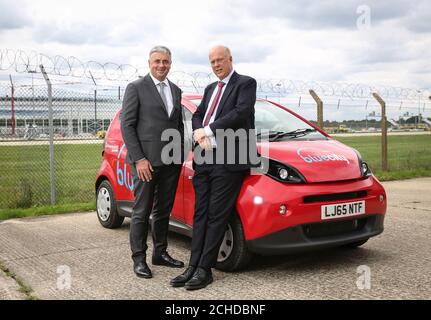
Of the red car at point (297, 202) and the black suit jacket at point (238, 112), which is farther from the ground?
the black suit jacket at point (238, 112)

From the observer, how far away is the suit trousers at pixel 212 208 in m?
4.06

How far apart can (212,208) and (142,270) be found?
824 mm

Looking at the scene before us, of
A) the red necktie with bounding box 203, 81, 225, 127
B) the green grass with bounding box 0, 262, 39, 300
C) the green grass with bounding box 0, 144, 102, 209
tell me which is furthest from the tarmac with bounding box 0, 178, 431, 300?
the green grass with bounding box 0, 144, 102, 209

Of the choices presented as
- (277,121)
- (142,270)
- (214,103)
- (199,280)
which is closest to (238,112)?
(214,103)

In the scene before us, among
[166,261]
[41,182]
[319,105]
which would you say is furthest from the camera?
[41,182]

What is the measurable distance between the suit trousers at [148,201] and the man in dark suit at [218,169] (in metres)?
0.35

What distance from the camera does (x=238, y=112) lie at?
159 inches

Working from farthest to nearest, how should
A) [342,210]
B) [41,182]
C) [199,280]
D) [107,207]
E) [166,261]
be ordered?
[41,182] < [107,207] < [166,261] < [342,210] < [199,280]

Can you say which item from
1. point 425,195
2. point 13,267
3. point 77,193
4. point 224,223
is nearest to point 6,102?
point 77,193

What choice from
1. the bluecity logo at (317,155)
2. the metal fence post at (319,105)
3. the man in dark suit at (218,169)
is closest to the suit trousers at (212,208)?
the man in dark suit at (218,169)

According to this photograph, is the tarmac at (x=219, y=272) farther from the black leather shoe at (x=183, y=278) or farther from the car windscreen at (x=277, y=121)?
the car windscreen at (x=277, y=121)

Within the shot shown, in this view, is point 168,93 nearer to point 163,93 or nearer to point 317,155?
point 163,93

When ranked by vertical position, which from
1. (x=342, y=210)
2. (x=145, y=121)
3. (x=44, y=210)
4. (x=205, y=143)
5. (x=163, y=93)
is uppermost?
(x=163, y=93)

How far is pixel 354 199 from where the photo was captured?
4238 millimetres
